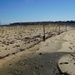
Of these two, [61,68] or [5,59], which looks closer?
[61,68]

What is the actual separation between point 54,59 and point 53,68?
2514mm

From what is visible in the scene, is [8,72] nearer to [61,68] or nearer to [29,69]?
[29,69]

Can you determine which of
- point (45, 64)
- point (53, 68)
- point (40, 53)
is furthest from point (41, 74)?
point (40, 53)

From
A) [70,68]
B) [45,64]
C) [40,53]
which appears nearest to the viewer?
[70,68]

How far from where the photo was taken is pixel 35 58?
47.5ft

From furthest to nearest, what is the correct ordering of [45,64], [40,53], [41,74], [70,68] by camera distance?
[40,53] < [45,64] < [70,68] < [41,74]

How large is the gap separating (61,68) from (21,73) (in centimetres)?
210

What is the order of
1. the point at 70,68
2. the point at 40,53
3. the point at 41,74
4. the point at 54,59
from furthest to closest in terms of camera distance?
the point at 40,53 < the point at 54,59 < the point at 70,68 < the point at 41,74

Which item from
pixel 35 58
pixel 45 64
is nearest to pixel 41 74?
pixel 45 64

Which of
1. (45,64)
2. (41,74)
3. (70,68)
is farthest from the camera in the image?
(45,64)

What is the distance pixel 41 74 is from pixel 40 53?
18.2 ft

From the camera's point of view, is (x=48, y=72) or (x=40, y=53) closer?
(x=48, y=72)

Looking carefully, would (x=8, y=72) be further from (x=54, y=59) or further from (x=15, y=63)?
(x=54, y=59)

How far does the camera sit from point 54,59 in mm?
14203
